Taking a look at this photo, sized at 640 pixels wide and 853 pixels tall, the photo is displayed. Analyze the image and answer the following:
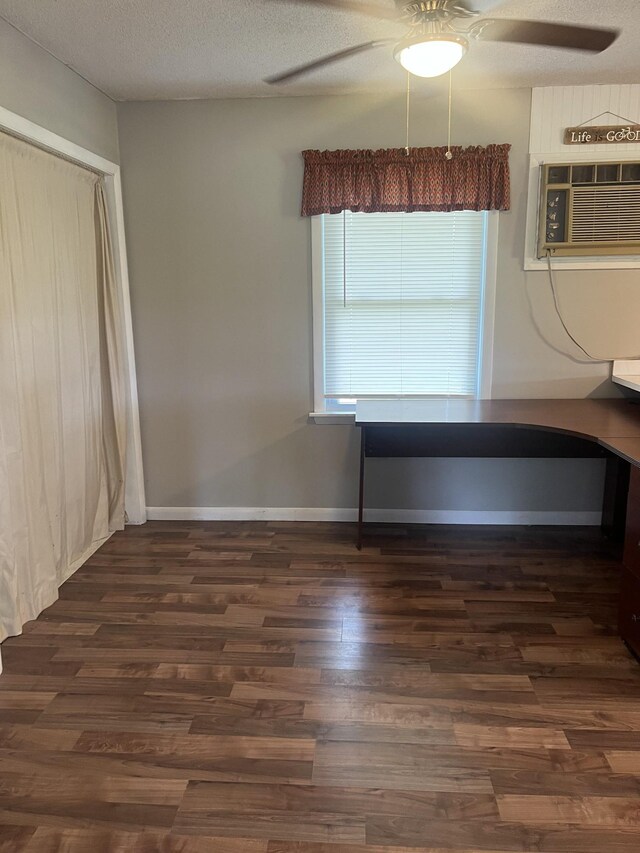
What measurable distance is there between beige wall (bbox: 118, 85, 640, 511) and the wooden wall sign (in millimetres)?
249

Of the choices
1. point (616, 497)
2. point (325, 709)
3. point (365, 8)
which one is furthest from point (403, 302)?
point (325, 709)

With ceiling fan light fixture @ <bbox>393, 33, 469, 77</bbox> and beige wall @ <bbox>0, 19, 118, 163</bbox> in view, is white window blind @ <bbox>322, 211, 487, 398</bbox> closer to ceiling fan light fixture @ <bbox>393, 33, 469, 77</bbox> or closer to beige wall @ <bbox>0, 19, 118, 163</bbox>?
beige wall @ <bbox>0, 19, 118, 163</bbox>

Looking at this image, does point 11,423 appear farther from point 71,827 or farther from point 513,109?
point 513,109

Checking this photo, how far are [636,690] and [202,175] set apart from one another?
3283 millimetres

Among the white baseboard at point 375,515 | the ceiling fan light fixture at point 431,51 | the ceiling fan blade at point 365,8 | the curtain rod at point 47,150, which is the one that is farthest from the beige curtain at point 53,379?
the ceiling fan light fixture at point 431,51

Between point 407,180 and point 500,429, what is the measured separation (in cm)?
147

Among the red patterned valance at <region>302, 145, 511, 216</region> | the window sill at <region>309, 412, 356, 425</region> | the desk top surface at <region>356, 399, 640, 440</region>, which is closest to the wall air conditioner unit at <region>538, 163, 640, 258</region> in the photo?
the red patterned valance at <region>302, 145, 511, 216</region>

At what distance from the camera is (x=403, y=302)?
3602 millimetres

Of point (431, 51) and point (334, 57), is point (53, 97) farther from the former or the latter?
point (431, 51)

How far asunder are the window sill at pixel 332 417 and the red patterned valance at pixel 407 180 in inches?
46.3

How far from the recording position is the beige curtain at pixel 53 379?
8.36ft

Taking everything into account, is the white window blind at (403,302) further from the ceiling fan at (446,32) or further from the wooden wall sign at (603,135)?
the ceiling fan at (446,32)

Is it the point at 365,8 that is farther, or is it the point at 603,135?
the point at 603,135

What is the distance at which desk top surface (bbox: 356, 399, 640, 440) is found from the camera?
287 centimetres
